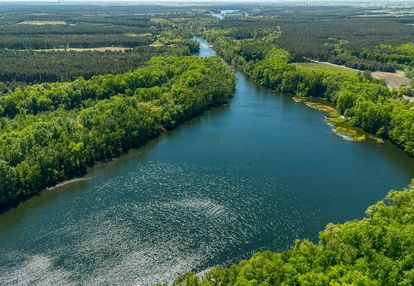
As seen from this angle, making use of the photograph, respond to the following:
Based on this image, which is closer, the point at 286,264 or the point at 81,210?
the point at 286,264

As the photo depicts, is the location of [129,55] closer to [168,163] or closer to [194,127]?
[194,127]

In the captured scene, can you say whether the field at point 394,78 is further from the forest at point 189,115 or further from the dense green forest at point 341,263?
the dense green forest at point 341,263

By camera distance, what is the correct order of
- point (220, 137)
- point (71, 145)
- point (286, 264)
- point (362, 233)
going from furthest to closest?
point (220, 137) → point (71, 145) → point (362, 233) → point (286, 264)

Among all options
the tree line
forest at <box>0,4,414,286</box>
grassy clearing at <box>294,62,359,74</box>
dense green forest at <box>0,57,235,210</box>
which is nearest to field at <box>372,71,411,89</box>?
forest at <box>0,4,414,286</box>

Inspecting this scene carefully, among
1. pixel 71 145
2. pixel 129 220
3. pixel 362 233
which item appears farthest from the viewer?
pixel 71 145

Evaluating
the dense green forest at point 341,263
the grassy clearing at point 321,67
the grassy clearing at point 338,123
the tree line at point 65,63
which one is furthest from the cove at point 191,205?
the grassy clearing at point 321,67

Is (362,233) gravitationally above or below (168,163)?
above

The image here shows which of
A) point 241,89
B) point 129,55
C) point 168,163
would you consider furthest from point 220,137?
A: point 129,55
